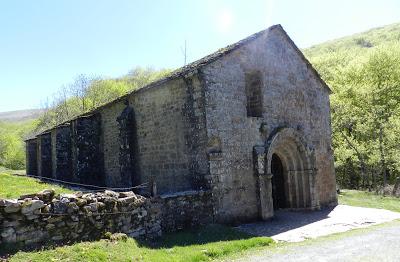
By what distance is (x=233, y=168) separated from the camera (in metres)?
12.6

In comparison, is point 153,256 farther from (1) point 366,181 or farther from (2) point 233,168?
(1) point 366,181

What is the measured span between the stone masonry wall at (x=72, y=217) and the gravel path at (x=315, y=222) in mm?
3642

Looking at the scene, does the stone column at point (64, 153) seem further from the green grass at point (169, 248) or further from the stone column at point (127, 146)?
the green grass at point (169, 248)

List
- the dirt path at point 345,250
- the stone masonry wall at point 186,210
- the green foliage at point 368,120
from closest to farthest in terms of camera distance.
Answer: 1. the dirt path at point 345,250
2. the stone masonry wall at point 186,210
3. the green foliage at point 368,120

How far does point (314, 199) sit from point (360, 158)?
1550 cm

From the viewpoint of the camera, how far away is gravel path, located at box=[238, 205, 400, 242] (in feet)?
37.1

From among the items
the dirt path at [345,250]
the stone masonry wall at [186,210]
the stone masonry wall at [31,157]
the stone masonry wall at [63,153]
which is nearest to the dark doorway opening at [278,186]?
the dirt path at [345,250]

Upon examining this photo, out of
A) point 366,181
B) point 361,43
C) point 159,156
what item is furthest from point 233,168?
point 361,43

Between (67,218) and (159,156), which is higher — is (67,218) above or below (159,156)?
below

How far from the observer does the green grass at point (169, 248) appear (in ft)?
24.4

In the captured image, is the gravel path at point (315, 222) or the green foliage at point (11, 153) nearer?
the gravel path at point (315, 222)

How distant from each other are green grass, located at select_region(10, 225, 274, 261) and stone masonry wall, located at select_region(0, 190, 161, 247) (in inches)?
16.4

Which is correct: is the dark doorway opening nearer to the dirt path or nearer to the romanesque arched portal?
the romanesque arched portal

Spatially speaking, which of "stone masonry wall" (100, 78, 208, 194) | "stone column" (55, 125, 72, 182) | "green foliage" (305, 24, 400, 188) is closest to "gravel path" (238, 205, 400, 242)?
"stone masonry wall" (100, 78, 208, 194)
